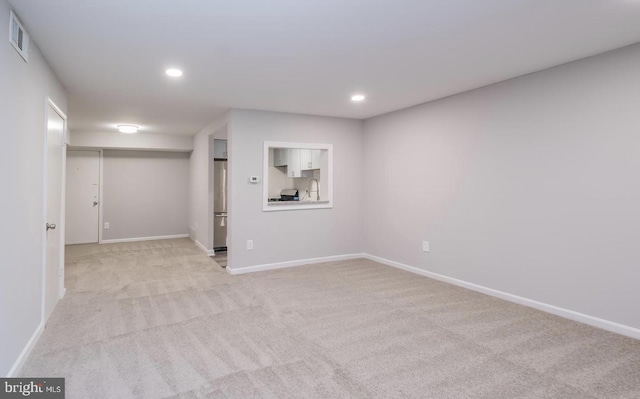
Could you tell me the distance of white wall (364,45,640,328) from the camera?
9.38ft

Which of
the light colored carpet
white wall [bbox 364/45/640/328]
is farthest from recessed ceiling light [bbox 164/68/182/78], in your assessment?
white wall [bbox 364/45/640/328]

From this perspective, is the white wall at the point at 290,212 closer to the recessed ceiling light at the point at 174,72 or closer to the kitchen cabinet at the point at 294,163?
the recessed ceiling light at the point at 174,72

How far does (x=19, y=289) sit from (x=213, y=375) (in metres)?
1.43

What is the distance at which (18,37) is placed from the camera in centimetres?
226

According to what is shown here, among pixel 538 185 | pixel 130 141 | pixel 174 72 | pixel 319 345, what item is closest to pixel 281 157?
pixel 130 141

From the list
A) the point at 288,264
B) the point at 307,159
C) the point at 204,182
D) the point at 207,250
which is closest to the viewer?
the point at 288,264

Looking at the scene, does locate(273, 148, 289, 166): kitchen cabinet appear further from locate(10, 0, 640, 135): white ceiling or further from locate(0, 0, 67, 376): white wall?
locate(0, 0, 67, 376): white wall

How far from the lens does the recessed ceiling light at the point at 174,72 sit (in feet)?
10.8

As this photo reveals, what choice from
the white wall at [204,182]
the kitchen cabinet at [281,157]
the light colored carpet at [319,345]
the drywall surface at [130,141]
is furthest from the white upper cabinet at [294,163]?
the light colored carpet at [319,345]

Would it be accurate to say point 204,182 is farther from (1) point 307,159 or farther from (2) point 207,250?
(1) point 307,159

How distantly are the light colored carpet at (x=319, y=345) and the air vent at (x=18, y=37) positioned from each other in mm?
2110

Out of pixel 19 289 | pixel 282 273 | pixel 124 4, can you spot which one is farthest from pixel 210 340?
pixel 124 4

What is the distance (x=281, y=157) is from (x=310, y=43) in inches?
194

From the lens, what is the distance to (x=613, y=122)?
290cm
